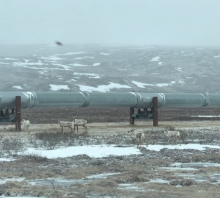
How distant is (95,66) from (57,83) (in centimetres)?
4160

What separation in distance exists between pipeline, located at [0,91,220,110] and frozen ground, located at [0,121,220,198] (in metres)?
6.25

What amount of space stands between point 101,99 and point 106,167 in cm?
1904

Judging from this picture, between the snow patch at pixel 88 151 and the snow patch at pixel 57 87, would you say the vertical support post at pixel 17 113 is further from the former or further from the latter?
the snow patch at pixel 57 87

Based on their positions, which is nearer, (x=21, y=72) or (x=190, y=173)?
(x=190, y=173)

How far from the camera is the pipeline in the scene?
100 ft

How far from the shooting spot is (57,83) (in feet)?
388

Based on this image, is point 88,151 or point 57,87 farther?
point 57,87

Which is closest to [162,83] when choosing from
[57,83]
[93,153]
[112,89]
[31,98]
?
[112,89]

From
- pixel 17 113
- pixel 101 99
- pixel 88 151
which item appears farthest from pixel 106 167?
pixel 101 99

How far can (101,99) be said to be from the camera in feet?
113

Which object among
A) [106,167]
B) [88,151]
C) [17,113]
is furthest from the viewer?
[17,113]

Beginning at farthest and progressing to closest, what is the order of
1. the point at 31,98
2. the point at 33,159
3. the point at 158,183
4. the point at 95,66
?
1. the point at 95,66
2. the point at 31,98
3. the point at 33,159
4. the point at 158,183

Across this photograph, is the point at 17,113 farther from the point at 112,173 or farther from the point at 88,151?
the point at 112,173

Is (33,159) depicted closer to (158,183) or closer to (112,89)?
(158,183)
